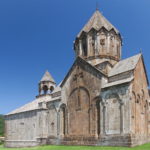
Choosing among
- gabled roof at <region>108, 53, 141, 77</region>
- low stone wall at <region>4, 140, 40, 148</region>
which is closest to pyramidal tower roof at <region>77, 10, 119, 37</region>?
gabled roof at <region>108, 53, 141, 77</region>

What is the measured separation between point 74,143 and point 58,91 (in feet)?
21.5

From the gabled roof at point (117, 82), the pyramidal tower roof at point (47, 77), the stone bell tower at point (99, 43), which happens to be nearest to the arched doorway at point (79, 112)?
the gabled roof at point (117, 82)

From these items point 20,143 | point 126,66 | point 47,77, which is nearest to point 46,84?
point 47,77

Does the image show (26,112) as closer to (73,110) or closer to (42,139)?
(42,139)

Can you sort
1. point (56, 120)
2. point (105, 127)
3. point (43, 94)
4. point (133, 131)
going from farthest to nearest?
1. point (43, 94)
2. point (56, 120)
3. point (105, 127)
4. point (133, 131)

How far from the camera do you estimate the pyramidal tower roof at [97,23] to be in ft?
85.9

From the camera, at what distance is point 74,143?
22.3 m

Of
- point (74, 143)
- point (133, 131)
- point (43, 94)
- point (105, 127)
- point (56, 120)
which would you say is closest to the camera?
point (133, 131)

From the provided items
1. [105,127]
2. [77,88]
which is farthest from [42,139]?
[105,127]

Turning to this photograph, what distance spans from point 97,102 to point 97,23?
10095 millimetres

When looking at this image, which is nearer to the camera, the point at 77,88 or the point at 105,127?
the point at 105,127

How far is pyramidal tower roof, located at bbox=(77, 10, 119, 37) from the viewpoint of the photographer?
26188 millimetres

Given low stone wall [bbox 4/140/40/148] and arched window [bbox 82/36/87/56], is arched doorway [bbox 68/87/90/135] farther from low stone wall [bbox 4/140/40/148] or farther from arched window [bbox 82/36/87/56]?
low stone wall [bbox 4/140/40/148]

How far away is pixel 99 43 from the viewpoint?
2541 cm
